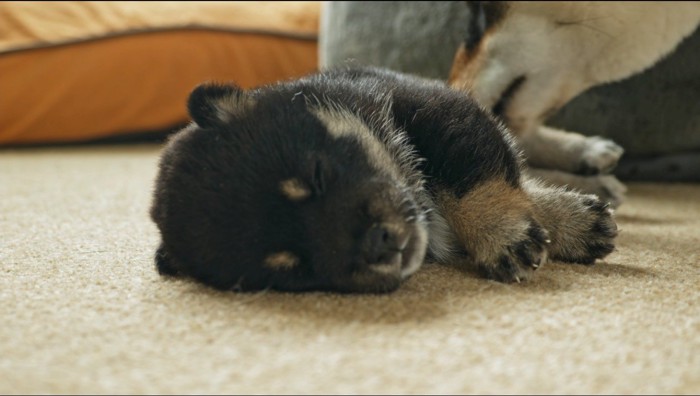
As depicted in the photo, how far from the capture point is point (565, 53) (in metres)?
2.31

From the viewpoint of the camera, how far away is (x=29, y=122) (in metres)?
3.92

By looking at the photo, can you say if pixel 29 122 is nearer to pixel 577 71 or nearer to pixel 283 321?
pixel 577 71

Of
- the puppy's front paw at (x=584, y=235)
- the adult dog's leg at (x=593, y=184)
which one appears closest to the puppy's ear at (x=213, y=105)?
the puppy's front paw at (x=584, y=235)

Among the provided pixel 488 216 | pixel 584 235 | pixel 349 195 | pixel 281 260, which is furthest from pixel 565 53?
pixel 281 260

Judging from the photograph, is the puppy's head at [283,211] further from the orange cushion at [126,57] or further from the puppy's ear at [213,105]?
the orange cushion at [126,57]

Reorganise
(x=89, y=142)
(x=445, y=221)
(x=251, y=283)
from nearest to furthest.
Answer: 1. (x=251, y=283)
2. (x=445, y=221)
3. (x=89, y=142)

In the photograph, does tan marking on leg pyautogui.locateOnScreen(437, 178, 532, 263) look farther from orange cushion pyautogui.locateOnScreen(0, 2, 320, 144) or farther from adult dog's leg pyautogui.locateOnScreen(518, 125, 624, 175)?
orange cushion pyautogui.locateOnScreen(0, 2, 320, 144)

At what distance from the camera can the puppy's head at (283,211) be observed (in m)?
1.28

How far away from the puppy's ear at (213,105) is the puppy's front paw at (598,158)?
3.99ft

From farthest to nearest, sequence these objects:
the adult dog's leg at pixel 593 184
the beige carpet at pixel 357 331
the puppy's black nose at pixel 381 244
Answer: the adult dog's leg at pixel 593 184, the puppy's black nose at pixel 381 244, the beige carpet at pixel 357 331

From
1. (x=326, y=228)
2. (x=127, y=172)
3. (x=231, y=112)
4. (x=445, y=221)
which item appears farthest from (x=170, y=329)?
(x=127, y=172)

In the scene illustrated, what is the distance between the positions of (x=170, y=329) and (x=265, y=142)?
37 centimetres

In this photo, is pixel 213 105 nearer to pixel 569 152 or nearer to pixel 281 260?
pixel 281 260

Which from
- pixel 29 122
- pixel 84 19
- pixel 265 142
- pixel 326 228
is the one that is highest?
pixel 84 19
